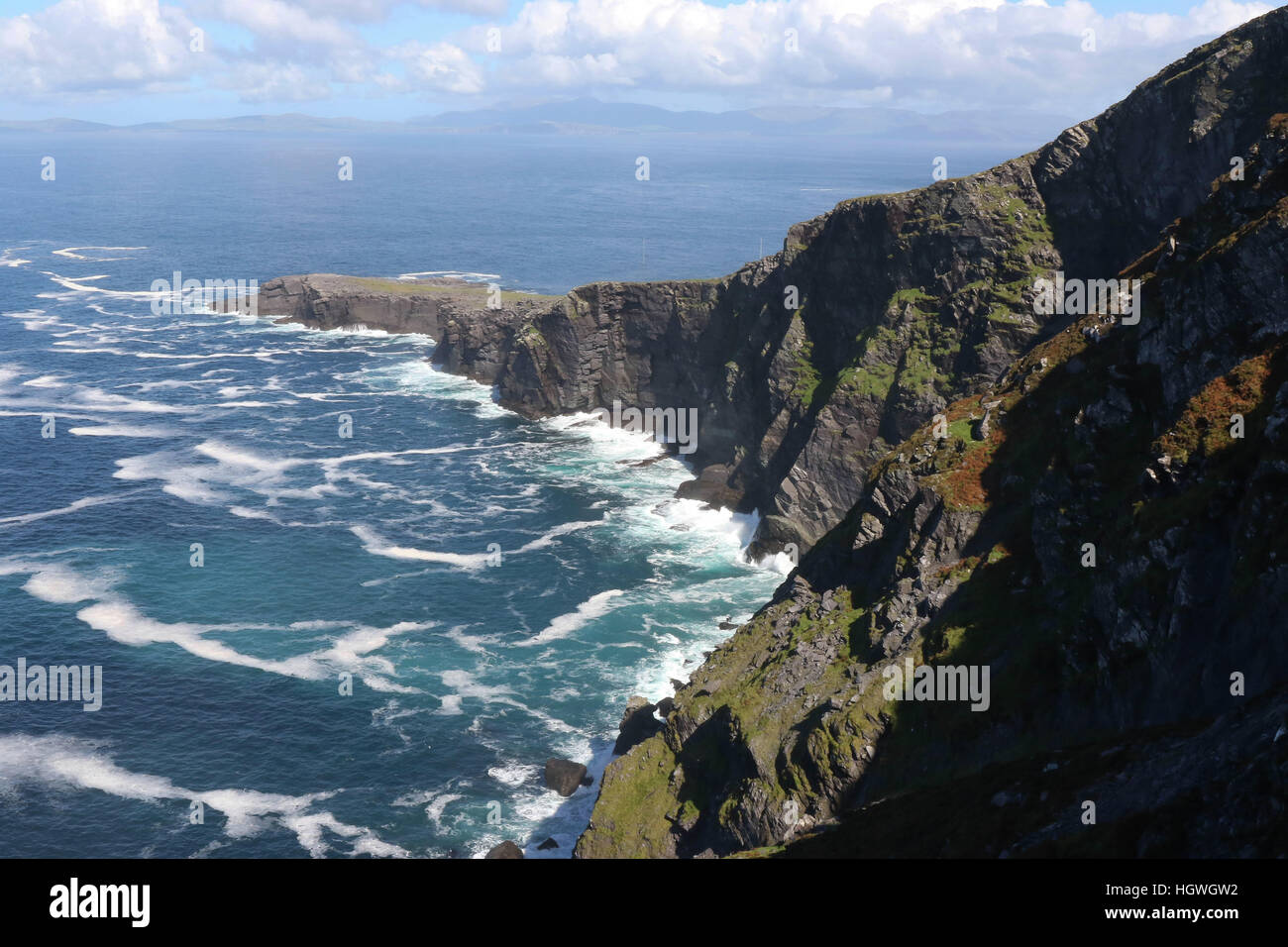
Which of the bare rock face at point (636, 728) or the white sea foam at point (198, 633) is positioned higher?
the white sea foam at point (198, 633)

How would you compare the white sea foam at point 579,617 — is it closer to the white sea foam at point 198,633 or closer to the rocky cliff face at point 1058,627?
the white sea foam at point 198,633

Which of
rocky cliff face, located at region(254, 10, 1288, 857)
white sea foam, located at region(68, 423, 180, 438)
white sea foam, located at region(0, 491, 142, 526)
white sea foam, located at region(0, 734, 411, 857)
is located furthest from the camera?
white sea foam, located at region(68, 423, 180, 438)

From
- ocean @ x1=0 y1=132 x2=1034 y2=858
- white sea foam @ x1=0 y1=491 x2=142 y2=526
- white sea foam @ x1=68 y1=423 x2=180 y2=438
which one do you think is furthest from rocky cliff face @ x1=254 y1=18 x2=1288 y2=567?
white sea foam @ x1=68 y1=423 x2=180 y2=438

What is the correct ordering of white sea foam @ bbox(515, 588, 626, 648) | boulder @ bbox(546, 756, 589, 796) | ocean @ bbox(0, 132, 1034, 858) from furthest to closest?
1. white sea foam @ bbox(515, 588, 626, 648)
2. boulder @ bbox(546, 756, 589, 796)
3. ocean @ bbox(0, 132, 1034, 858)

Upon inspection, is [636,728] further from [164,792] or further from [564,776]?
[164,792]

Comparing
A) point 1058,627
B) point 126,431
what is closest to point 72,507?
point 126,431

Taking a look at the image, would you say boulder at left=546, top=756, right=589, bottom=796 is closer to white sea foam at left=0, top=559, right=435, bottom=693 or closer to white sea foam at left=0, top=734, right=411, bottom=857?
white sea foam at left=0, top=734, right=411, bottom=857

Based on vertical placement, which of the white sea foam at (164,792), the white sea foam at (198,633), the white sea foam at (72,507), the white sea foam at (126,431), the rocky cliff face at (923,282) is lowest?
the white sea foam at (164,792)

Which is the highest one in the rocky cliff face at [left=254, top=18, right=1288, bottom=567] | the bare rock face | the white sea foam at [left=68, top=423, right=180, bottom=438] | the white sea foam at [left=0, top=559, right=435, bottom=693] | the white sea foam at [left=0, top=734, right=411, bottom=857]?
the rocky cliff face at [left=254, top=18, right=1288, bottom=567]

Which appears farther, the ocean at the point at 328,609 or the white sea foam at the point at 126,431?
the white sea foam at the point at 126,431

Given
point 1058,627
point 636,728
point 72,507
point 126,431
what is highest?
point 126,431

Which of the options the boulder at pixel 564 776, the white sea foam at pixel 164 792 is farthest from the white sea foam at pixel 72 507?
the boulder at pixel 564 776
